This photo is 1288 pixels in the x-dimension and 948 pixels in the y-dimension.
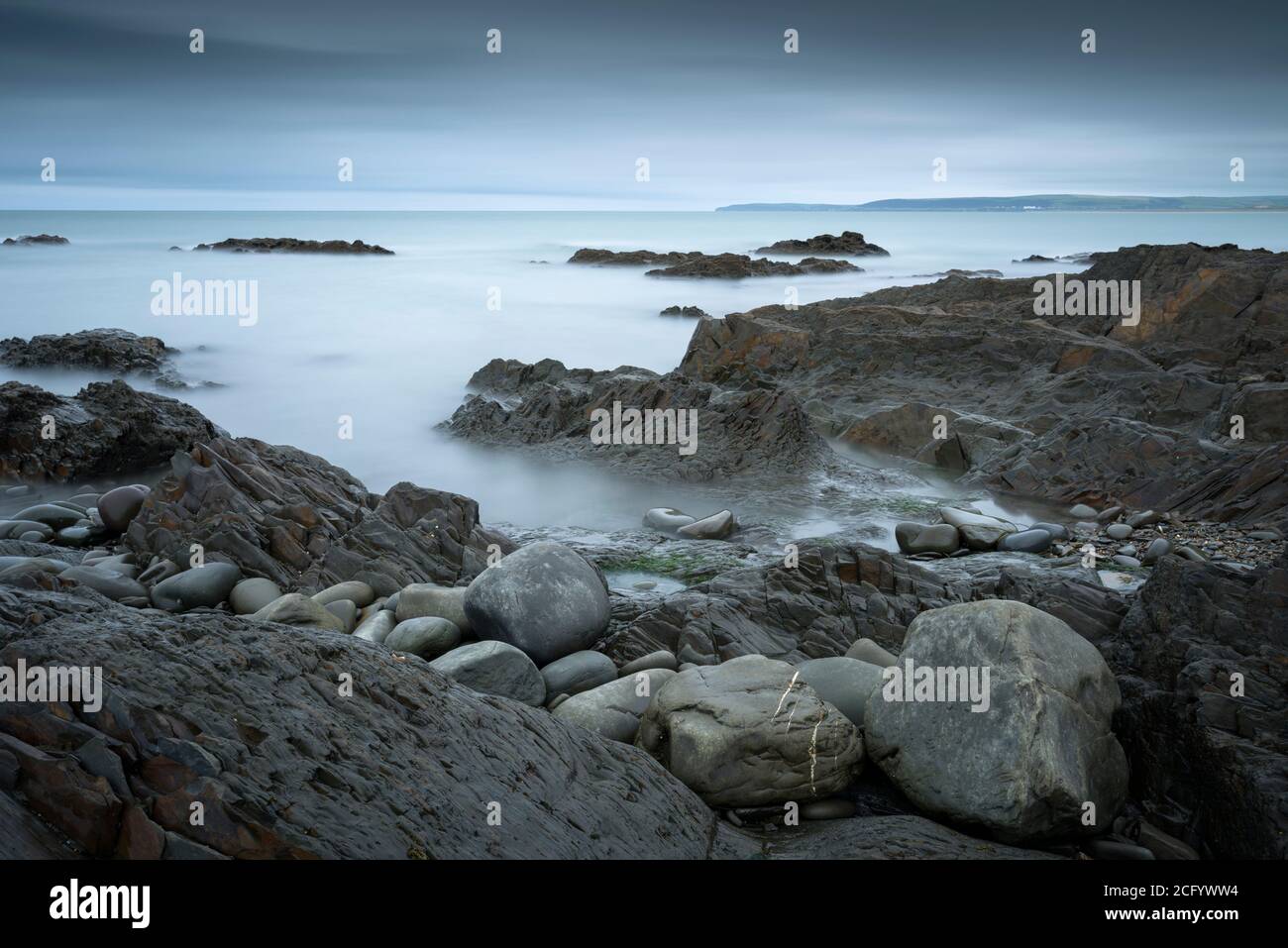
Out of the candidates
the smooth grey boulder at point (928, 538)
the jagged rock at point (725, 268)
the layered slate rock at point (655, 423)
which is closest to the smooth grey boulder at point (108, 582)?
the layered slate rock at point (655, 423)

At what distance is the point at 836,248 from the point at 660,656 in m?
47.5

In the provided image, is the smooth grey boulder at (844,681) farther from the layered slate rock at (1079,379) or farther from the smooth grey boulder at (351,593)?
the layered slate rock at (1079,379)

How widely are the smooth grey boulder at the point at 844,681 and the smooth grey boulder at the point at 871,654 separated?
384 millimetres

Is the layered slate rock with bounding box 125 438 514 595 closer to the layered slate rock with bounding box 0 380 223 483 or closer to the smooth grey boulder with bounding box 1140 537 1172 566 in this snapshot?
the layered slate rock with bounding box 0 380 223 483

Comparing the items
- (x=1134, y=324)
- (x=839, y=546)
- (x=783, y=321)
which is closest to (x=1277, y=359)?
(x=1134, y=324)

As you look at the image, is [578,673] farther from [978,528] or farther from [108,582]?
[978,528]

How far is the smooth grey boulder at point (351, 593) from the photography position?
594 cm

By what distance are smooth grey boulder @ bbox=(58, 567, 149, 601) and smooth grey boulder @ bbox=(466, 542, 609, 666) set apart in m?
2.40

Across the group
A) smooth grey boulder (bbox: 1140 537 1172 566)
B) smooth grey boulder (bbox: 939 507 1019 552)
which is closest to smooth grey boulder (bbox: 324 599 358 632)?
smooth grey boulder (bbox: 939 507 1019 552)

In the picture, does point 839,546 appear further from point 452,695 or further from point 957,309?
point 957,309

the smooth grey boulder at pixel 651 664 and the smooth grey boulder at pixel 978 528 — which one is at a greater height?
the smooth grey boulder at pixel 978 528

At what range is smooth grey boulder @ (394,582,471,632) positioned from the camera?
556 cm

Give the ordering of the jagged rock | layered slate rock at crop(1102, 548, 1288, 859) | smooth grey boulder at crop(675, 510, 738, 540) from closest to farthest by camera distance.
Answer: layered slate rock at crop(1102, 548, 1288, 859) → smooth grey boulder at crop(675, 510, 738, 540) → the jagged rock
